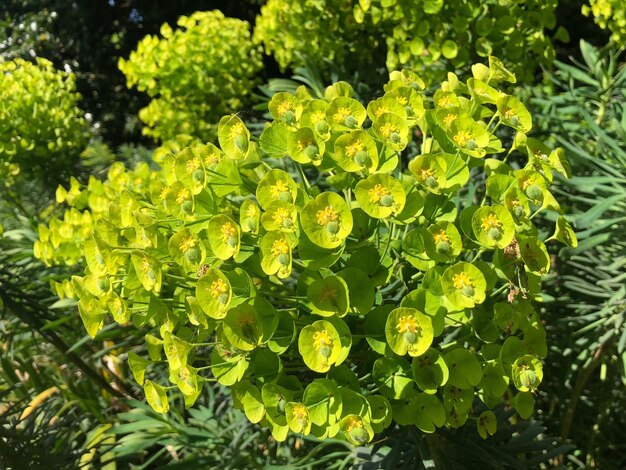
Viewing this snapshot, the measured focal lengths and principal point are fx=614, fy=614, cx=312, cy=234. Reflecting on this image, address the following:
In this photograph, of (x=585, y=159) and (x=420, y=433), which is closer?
(x=420, y=433)

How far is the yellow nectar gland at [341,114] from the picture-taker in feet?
2.39

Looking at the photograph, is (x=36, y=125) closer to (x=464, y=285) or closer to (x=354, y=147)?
(x=354, y=147)

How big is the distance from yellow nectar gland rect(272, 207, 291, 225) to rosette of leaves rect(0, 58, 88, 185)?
139 cm

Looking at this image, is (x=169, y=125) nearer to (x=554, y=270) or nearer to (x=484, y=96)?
(x=554, y=270)

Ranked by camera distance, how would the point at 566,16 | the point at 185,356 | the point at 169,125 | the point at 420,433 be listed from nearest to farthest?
the point at 185,356, the point at 420,433, the point at 169,125, the point at 566,16

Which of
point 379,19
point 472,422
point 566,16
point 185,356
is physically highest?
point 379,19

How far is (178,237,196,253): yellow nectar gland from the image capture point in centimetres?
69

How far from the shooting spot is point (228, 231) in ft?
2.19

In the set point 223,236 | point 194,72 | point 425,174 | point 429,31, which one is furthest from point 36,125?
point 425,174

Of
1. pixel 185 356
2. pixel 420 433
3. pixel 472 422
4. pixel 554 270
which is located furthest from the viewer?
pixel 554 270

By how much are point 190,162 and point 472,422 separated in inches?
24.3

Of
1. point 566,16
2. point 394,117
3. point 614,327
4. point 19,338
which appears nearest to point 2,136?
point 19,338

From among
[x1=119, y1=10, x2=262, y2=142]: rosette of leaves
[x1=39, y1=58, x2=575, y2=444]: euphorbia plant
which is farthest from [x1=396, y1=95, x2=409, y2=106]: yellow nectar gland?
[x1=119, y1=10, x2=262, y2=142]: rosette of leaves

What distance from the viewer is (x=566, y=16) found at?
12.6ft
